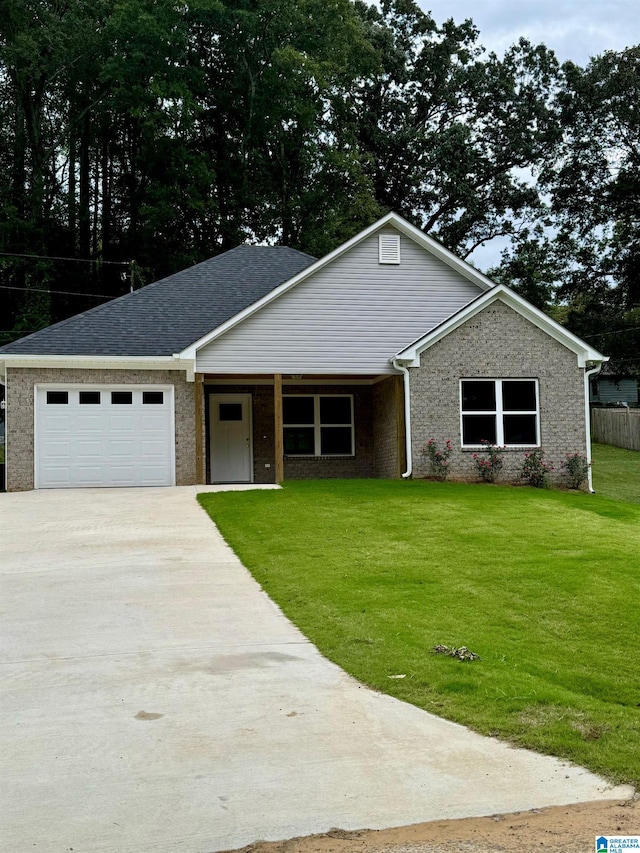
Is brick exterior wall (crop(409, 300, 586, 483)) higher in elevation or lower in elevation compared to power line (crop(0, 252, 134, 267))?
lower

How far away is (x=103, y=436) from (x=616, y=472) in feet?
51.1

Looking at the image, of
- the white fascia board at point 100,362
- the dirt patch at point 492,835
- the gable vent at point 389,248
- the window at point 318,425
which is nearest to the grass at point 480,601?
the dirt patch at point 492,835

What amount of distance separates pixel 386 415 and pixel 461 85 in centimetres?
2672

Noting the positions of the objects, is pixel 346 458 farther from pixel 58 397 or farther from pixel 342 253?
pixel 58 397

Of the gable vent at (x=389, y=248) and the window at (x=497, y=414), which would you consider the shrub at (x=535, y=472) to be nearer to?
the window at (x=497, y=414)

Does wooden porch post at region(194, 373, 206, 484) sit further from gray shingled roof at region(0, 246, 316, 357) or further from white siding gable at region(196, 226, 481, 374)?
gray shingled roof at region(0, 246, 316, 357)

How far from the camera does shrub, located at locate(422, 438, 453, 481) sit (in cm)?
1980

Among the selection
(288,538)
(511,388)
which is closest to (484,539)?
(288,538)

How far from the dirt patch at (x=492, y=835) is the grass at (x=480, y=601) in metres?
0.62

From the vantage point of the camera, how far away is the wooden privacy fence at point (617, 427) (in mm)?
33844

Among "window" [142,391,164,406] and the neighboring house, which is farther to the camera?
"window" [142,391,164,406]

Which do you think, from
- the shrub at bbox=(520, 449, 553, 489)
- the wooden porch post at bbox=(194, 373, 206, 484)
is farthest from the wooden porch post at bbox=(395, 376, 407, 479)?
the wooden porch post at bbox=(194, 373, 206, 484)

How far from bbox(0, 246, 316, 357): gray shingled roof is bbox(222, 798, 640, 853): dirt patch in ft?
55.2

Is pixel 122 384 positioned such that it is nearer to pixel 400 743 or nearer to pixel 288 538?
pixel 288 538
